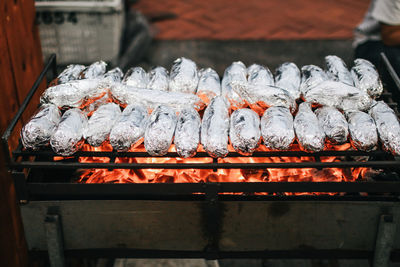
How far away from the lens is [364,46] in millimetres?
2584

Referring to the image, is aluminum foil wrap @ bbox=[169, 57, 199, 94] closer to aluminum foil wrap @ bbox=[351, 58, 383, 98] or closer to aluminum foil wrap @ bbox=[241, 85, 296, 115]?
aluminum foil wrap @ bbox=[241, 85, 296, 115]

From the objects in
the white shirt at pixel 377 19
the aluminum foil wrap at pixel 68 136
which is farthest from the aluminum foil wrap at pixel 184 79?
the white shirt at pixel 377 19

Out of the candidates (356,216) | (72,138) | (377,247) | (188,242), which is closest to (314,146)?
(356,216)

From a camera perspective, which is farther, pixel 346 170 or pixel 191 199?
pixel 346 170

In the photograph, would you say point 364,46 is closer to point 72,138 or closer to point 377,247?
point 377,247

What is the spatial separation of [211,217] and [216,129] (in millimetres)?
331

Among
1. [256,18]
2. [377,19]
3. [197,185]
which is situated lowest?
[256,18]

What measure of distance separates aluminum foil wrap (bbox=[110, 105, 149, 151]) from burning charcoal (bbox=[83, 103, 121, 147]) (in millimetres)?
36

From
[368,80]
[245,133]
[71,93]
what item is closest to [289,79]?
[368,80]

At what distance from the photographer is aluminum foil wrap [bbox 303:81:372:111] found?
5.34 feet

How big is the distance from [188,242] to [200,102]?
22.3 inches

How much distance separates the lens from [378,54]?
7.87ft

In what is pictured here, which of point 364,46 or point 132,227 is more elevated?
point 364,46

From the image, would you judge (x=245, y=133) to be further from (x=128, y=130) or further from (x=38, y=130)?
(x=38, y=130)
